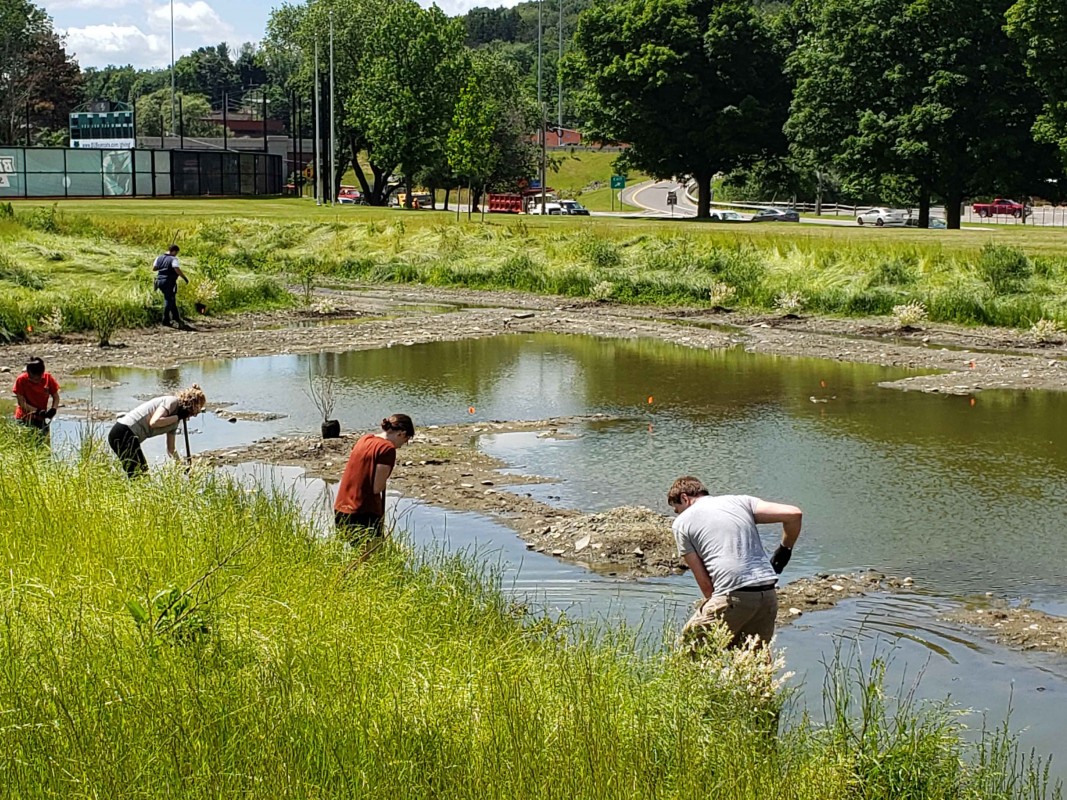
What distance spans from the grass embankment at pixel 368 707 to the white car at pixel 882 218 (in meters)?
76.4

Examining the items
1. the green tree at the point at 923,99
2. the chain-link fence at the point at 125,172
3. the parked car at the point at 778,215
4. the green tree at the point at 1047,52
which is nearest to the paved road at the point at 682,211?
the parked car at the point at 778,215

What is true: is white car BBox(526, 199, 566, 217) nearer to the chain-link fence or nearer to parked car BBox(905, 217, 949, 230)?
the chain-link fence

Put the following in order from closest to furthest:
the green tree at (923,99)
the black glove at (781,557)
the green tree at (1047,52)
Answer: the black glove at (781,557) → the green tree at (1047,52) → the green tree at (923,99)

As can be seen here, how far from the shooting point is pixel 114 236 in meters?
51.3

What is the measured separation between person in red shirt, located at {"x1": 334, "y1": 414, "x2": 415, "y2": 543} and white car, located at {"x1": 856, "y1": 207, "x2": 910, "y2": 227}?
74.2 metres

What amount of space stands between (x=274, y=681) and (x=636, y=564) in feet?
21.0

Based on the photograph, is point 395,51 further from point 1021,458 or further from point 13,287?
point 1021,458

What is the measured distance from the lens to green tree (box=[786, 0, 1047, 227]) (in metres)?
58.5

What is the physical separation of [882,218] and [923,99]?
24962 millimetres

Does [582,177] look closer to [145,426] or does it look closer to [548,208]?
[548,208]

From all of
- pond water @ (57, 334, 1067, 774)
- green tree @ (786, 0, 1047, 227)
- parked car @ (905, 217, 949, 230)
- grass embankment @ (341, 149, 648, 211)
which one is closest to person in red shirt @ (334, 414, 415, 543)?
pond water @ (57, 334, 1067, 774)

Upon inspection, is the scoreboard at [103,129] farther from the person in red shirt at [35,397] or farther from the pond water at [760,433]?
the person in red shirt at [35,397]

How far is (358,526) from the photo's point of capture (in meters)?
11.6

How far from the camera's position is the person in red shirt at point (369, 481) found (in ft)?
37.7
